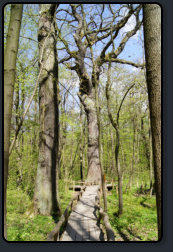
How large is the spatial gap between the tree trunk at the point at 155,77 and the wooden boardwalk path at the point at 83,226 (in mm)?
1572

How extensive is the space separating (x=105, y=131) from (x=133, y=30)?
1030 centimetres

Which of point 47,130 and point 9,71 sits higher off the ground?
point 9,71

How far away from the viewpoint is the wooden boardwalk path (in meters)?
3.04

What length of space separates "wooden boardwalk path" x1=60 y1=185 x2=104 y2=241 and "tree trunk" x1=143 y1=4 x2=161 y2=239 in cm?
157

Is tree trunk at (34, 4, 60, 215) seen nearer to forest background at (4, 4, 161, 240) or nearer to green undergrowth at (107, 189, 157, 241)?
forest background at (4, 4, 161, 240)

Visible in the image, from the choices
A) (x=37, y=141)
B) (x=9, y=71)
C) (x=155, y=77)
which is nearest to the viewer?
(x=9, y=71)

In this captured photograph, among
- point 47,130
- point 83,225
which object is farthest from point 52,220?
point 47,130

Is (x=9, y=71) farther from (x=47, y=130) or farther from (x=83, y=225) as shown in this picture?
(x=47, y=130)

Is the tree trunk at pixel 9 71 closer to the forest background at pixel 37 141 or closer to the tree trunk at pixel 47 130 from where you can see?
the forest background at pixel 37 141

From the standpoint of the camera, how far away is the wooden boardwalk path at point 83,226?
3.04 meters

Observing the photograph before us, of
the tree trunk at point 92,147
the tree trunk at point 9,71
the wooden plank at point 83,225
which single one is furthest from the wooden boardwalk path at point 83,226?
the tree trunk at point 92,147

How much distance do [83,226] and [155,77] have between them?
338 cm

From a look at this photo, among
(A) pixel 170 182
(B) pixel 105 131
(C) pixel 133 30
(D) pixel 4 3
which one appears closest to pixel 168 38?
(A) pixel 170 182

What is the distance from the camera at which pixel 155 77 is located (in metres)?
1.96
